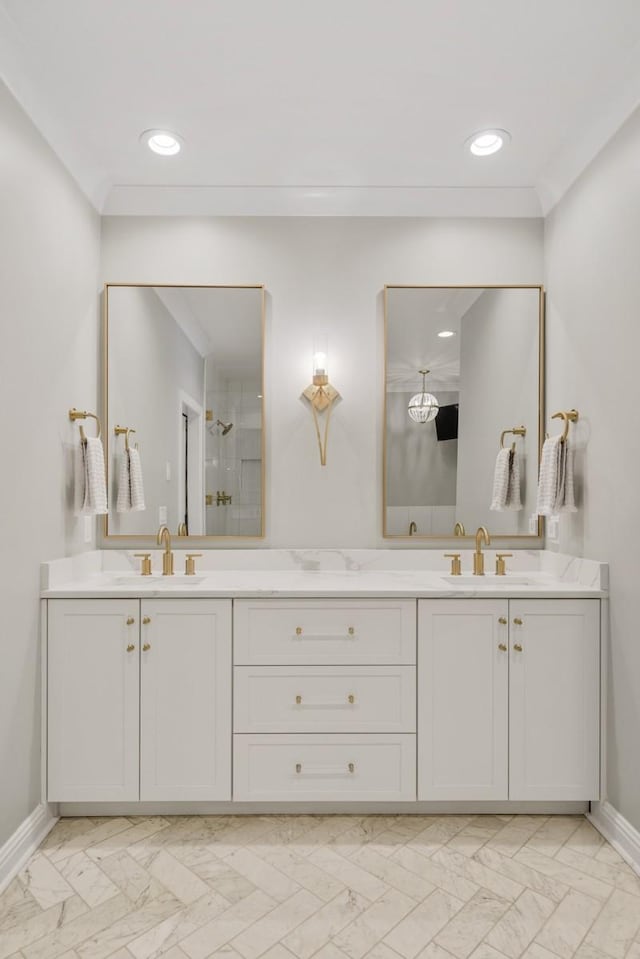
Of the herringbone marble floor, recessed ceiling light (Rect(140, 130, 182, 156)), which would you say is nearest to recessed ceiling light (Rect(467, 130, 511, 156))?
recessed ceiling light (Rect(140, 130, 182, 156))

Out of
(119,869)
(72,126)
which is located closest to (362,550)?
(119,869)

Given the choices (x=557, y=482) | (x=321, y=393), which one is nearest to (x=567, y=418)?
(x=557, y=482)

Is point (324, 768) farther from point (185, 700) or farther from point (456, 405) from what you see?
point (456, 405)

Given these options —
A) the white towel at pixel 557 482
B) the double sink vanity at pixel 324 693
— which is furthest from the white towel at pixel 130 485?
the white towel at pixel 557 482

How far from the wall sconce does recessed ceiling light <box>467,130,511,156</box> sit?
38.2 inches

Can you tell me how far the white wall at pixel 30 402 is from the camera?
6.14 ft

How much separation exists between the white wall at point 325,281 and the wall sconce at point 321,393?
35 mm

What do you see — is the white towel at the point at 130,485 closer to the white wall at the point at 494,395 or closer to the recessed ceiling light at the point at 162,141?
the recessed ceiling light at the point at 162,141

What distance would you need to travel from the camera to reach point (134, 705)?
2127 millimetres

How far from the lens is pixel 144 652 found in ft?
7.00

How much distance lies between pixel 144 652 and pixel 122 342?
1.38m

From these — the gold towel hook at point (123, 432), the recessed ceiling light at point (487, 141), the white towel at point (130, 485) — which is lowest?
the white towel at point (130, 485)

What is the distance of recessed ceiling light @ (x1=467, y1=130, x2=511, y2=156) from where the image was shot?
7.47 feet

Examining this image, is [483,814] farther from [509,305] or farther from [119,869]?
[509,305]
